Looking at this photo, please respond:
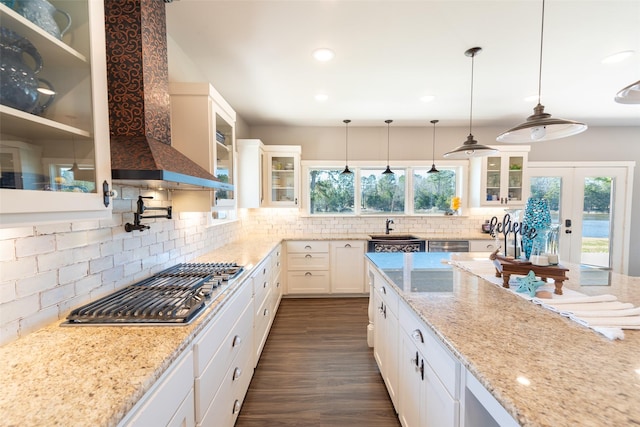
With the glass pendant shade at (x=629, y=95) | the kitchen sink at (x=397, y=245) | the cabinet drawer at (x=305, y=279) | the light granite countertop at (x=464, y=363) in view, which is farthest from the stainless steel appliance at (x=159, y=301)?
the kitchen sink at (x=397, y=245)

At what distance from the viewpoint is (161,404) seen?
82 centimetres

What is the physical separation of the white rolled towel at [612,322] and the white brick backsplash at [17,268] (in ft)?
7.04

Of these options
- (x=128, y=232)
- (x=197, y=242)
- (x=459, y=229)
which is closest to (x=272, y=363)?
(x=197, y=242)

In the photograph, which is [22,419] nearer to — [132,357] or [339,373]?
[132,357]

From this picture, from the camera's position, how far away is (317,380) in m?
2.06

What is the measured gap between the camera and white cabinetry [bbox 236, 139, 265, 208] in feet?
11.5

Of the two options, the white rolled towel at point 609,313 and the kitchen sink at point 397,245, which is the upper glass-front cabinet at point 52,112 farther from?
the kitchen sink at point 397,245

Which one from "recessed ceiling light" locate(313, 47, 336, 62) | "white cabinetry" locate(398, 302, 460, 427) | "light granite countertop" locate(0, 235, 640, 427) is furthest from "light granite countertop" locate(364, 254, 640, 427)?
"recessed ceiling light" locate(313, 47, 336, 62)

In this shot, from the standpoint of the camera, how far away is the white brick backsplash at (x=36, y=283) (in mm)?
963

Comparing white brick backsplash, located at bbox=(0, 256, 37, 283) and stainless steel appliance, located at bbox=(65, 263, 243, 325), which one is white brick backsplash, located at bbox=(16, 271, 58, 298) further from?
stainless steel appliance, located at bbox=(65, 263, 243, 325)

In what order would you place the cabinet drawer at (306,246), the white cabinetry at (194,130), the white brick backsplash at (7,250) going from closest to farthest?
1. the white brick backsplash at (7,250)
2. the white cabinetry at (194,130)
3. the cabinet drawer at (306,246)

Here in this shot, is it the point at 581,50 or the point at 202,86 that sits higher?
the point at 581,50

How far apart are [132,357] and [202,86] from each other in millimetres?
1774

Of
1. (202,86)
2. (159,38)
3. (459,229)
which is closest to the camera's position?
(159,38)
